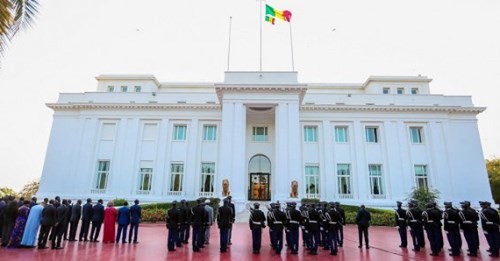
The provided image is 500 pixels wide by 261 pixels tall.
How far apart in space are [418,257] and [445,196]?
19062mm

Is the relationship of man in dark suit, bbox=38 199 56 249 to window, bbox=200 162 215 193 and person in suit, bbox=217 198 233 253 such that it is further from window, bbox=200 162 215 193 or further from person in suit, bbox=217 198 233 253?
window, bbox=200 162 215 193

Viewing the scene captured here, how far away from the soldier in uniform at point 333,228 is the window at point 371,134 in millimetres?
18393

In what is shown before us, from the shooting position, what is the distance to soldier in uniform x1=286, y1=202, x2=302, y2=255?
30.1 ft

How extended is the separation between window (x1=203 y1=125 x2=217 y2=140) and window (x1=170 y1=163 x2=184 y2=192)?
11.4 ft

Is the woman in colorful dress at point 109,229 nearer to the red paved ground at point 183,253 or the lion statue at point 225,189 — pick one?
the red paved ground at point 183,253

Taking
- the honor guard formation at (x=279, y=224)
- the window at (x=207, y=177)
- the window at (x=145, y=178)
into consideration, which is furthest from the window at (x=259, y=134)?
the honor guard formation at (x=279, y=224)

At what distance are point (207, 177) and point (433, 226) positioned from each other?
19.1 meters

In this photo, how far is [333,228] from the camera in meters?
9.41

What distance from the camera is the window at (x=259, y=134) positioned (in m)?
27.2

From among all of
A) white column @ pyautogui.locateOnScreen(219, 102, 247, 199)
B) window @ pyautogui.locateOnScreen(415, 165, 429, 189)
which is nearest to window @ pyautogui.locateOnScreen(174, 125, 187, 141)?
white column @ pyautogui.locateOnScreen(219, 102, 247, 199)

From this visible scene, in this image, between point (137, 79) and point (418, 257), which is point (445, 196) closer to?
point (418, 257)

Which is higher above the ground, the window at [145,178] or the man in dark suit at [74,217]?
the window at [145,178]

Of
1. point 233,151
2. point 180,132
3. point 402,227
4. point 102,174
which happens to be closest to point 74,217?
point 402,227

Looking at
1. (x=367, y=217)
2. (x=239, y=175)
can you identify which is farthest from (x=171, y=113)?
(x=367, y=217)
